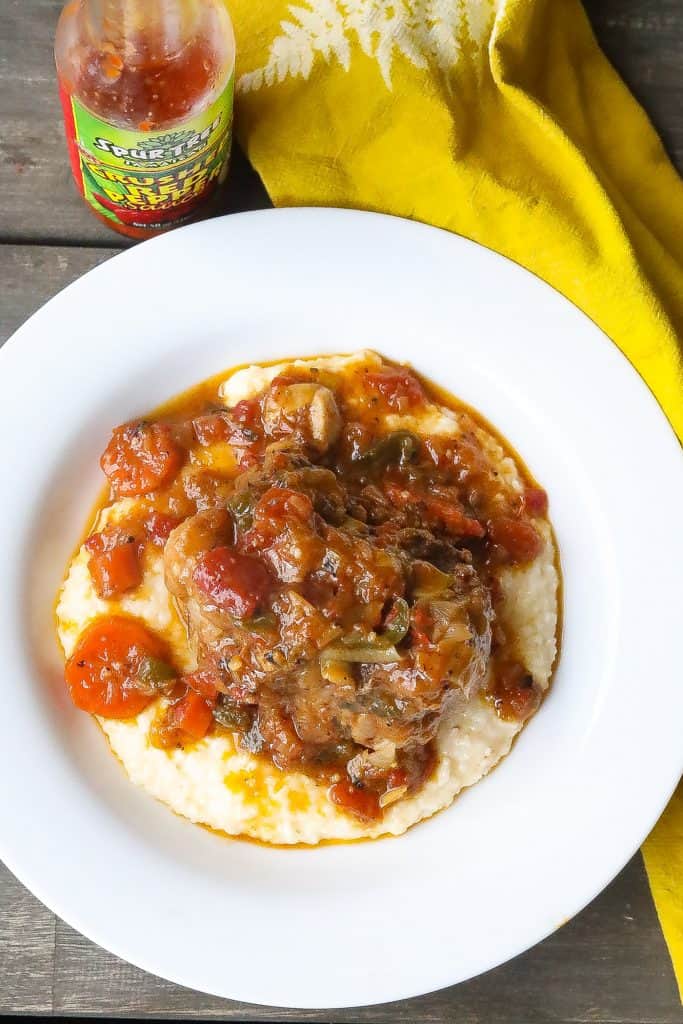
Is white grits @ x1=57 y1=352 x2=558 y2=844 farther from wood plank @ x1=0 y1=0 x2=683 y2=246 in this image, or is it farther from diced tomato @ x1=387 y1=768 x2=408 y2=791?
wood plank @ x1=0 y1=0 x2=683 y2=246

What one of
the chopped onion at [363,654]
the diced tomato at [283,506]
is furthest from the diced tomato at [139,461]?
the chopped onion at [363,654]

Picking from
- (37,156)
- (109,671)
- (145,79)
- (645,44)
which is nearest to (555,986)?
(109,671)

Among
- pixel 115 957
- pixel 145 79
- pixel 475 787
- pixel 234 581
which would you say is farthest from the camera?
pixel 115 957

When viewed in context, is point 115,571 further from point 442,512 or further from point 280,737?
point 442,512

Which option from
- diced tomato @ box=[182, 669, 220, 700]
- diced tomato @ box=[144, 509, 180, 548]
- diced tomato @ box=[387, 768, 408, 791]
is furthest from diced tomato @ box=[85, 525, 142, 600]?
diced tomato @ box=[387, 768, 408, 791]

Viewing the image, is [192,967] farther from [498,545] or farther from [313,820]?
[498,545]

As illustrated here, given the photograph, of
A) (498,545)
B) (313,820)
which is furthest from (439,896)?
(498,545)
